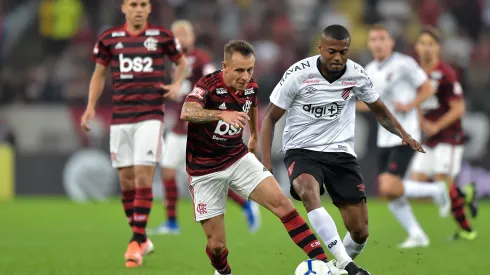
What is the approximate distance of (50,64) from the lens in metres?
19.3

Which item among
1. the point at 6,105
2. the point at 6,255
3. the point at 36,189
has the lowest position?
the point at 36,189

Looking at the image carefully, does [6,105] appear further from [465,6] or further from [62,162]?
[465,6]

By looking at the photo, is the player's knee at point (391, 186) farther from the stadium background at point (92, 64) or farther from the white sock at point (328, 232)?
the stadium background at point (92, 64)

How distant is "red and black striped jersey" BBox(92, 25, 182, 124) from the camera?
855 cm

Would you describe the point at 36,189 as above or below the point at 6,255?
below

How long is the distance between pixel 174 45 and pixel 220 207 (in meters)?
2.50

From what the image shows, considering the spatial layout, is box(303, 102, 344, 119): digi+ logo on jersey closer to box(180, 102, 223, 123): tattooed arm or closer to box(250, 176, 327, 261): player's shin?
box(250, 176, 327, 261): player's shin

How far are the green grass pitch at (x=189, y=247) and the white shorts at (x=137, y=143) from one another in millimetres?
982

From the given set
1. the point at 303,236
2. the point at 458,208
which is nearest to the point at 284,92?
the point at 303,236

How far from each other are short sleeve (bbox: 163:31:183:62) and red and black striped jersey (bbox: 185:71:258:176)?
2072mm

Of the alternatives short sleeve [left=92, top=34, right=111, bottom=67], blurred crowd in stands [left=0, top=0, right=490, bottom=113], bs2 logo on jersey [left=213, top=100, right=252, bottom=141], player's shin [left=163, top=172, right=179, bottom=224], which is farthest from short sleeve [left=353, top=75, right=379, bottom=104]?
blurred crowd in stands [left=0, top=0, right=490, bottom=113]

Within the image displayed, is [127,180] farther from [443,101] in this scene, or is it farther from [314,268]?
[443,101]

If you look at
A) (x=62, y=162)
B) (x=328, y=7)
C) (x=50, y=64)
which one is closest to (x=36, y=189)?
(x=62, y=162)

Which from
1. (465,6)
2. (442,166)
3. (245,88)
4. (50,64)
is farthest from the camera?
(465,6)
